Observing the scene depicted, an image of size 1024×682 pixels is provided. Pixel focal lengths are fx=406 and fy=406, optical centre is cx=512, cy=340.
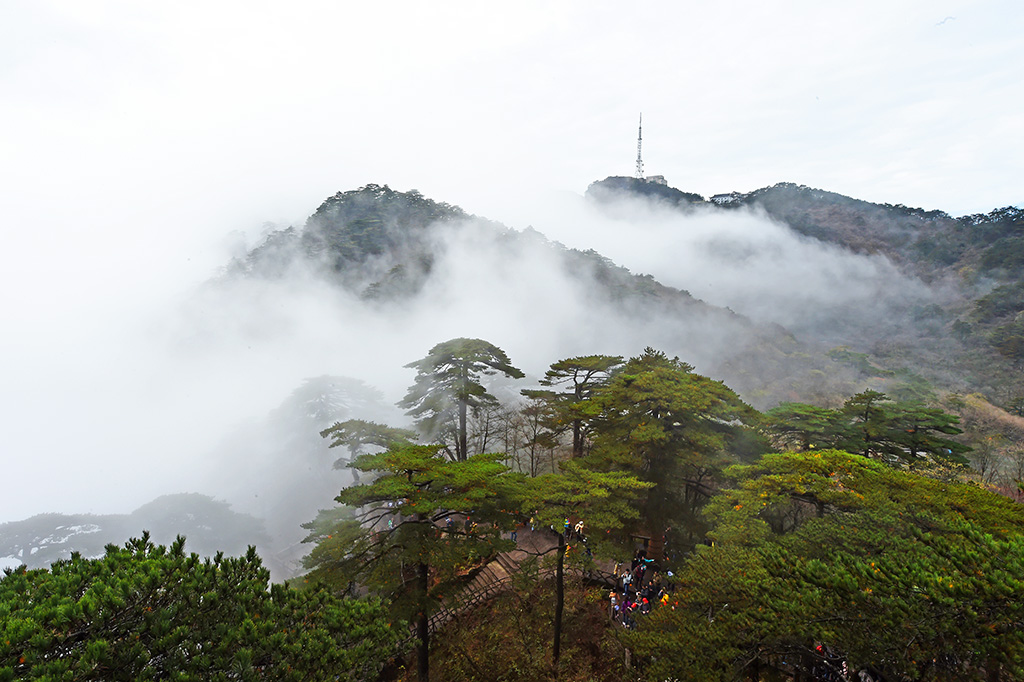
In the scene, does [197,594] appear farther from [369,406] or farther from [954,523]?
[369,406]

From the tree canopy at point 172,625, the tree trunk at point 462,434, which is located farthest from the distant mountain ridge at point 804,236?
the tree canopy at point 172,625

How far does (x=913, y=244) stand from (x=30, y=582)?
154690 millimetres

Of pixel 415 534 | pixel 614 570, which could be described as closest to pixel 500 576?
pixel 614 570

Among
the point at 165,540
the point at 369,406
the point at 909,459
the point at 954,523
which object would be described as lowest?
the point at 165,540

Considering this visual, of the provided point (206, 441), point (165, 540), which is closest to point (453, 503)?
point (165, 540)

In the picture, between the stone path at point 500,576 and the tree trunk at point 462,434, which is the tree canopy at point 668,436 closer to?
the stone path at point 500,576

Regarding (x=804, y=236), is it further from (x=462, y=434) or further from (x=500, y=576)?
(x=500, y=576)

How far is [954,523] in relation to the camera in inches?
276

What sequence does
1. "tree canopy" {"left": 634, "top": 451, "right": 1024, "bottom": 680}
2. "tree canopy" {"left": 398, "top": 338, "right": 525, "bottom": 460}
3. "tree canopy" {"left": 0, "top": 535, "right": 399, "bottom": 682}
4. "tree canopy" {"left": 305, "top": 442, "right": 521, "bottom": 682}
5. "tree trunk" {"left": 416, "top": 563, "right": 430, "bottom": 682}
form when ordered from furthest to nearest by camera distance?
"tree canopy" {"left": 398, "top": 338, "right": 525, "bottom": 460} → "tree trunk" {"left": 416, "top": 563, "right": 430, "bottom": 682} → "tree canopy" {"left": 305, "top": 442, "right": 521, "bottom": 682} → "tree canopy" {"left": 634, "top": 451, "right": 1024, "bottom": 680} → "tree canopy" {"left": 0, "top": 535, "right": 399, "bottom": 682}

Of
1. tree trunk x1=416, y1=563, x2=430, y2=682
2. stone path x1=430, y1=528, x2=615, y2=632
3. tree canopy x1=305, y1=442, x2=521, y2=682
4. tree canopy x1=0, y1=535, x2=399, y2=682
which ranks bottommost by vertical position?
stone path x1=430, y1=528, x2=615, y2=632

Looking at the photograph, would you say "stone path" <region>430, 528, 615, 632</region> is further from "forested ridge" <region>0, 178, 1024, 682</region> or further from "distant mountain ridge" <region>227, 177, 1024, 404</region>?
"distant mountain ridge" <region>227, 177, 1024, 404</region>

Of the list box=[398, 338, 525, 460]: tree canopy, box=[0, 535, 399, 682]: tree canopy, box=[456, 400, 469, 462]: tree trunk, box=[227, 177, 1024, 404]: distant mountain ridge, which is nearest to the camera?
box=[0, 535, 399, 682]: tree canopy

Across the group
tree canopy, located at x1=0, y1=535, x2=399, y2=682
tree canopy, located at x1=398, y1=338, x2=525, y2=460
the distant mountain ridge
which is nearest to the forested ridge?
tree canopy, located at x1=0, y1=535, x2=399, y2=682

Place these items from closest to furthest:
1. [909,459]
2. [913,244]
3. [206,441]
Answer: [909,459] < [206,441] < [913,244]
